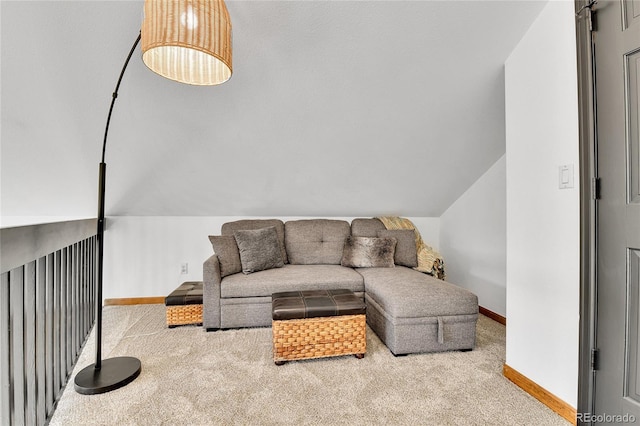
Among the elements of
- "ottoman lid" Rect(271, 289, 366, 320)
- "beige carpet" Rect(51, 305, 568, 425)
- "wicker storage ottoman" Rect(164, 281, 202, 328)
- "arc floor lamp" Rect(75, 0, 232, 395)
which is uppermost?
"arc floor lamp" Rect(75, 0, 232, 395)

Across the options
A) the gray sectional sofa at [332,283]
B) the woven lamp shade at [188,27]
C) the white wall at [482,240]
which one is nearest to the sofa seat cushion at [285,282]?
the gray sectional sofa at [332,283]

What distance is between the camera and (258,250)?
2953 millimetres

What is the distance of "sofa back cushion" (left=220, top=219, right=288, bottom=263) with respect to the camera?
10.7 ft

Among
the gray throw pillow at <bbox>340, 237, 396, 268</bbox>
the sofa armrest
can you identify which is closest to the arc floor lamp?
the sofa armrest

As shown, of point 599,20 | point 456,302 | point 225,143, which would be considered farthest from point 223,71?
point 456,302

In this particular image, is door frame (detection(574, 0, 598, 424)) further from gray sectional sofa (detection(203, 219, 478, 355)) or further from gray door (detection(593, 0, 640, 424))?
gray sectional sofa (detection(203, 219, 478, 355))

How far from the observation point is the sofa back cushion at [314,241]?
3381 mm

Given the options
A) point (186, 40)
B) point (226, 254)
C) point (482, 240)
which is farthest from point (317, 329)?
point (482, 240)

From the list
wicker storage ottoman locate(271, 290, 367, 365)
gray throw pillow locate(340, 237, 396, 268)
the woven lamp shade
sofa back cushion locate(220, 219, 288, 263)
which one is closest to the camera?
the woven lamp shade

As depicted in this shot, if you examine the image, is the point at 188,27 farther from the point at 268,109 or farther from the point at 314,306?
the point at 314,306

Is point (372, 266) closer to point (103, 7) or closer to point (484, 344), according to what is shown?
point (484, 344)

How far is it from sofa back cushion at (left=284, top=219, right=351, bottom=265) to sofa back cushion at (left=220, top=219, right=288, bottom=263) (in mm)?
58

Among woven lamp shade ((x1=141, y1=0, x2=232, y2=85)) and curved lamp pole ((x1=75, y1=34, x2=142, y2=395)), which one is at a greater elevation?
woven lamp shade ((x1=141, y1=0, x2=232, y2=85))

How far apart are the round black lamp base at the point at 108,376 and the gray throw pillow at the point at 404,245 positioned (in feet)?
8.11
